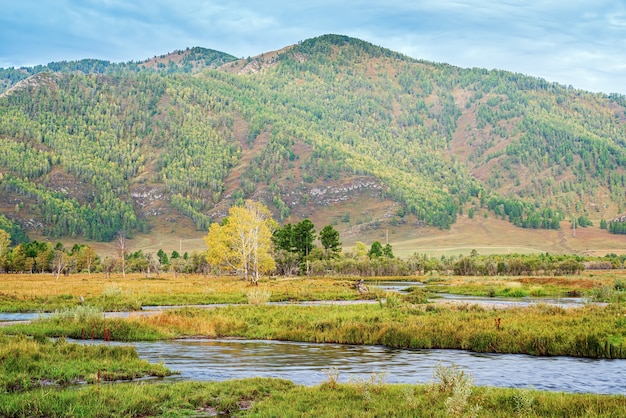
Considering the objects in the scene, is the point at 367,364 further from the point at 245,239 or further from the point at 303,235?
the point at 303,235

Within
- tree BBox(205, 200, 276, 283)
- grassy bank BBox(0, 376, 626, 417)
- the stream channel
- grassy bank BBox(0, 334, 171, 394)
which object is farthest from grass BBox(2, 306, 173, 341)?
tree BBox(205, 200, 276, 283)

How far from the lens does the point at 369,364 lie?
2739cm

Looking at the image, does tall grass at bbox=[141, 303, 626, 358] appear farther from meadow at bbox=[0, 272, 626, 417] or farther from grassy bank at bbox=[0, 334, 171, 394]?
grassy bank at bbox=[0, 334, 171, 394]

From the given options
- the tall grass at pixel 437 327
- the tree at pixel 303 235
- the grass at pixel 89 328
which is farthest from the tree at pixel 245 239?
the grass at pixel 89 328

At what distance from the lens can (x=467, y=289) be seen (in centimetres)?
8338

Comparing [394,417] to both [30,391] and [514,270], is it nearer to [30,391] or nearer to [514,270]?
[30,391]

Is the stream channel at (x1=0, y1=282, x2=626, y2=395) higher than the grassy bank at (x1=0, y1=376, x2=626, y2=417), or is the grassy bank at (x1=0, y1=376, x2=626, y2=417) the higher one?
the grassy bank at (x1=0, y1=376, x2=626, y2=417)

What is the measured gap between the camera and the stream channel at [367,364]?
23547 millimetres

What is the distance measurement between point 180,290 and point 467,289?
39.7m

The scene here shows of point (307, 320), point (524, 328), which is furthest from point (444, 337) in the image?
point (307, 320)

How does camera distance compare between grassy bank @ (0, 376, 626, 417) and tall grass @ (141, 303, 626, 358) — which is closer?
grassy bank @ (0, 376, 626, 417)

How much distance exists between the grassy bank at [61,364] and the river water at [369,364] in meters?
1.50

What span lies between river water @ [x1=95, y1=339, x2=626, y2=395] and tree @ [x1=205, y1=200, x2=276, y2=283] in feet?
184

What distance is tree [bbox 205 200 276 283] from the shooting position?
91.1m
